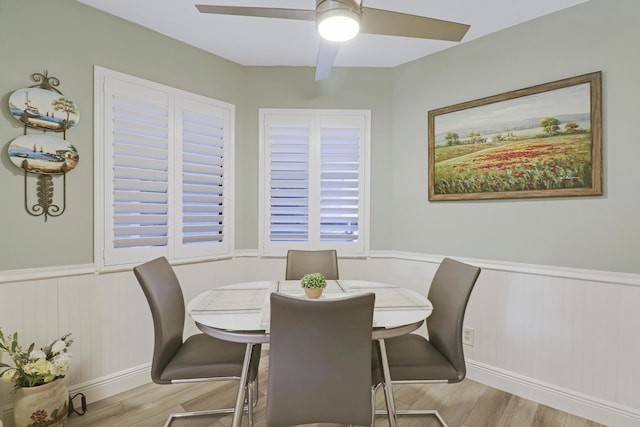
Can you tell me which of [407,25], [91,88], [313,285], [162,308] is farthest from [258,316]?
[91,88]

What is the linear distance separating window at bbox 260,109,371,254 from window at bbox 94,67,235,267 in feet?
Answer: 1.49

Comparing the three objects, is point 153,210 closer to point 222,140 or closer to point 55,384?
point 222,140

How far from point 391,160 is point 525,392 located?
214cm

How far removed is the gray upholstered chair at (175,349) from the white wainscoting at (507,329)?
0.71 metres

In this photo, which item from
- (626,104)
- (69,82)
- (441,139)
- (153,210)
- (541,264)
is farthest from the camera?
(441,139)

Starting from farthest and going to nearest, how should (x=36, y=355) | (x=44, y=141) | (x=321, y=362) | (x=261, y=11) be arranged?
(x=44, y=141)
(x=36, y=355)
(x=261, y=11)
(x=321, y=362)

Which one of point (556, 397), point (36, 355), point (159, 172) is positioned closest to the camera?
point (36, 355)

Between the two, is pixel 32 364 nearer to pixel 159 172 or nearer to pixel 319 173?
pixel 159 172

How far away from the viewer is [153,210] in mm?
2508

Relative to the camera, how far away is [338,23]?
5.10 ft

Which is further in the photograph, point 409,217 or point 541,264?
point 409,217

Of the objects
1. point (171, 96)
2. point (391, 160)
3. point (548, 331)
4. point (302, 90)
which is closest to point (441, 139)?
point (391, 160)

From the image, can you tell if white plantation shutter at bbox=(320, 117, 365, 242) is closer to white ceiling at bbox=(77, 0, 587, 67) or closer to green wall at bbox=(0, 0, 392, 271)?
green wall at bbox=(0, 0, 392, 271)

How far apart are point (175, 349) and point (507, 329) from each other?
233 centimetres
